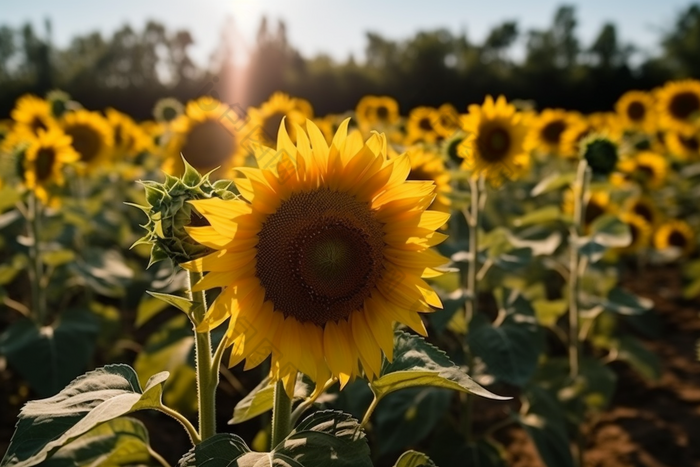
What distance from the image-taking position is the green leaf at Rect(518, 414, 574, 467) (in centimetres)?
269

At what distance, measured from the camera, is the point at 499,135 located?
133 inches

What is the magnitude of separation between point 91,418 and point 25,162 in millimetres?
2714

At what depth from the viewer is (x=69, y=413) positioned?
132 cm

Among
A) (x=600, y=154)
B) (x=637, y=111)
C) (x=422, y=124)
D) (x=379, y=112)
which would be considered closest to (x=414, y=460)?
(x=600, y=154)

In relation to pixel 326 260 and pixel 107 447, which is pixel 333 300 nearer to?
pixel 326 260

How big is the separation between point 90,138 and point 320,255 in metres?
3.87

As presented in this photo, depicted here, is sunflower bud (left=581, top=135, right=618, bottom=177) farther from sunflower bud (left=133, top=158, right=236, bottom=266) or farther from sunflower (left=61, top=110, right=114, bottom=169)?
sunflower (left=61, top=110, right=114, bottom=169)

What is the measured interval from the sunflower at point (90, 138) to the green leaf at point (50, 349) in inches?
76.9

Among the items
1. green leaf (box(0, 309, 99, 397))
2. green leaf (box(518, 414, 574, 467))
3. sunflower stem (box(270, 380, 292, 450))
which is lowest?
green leaf (box(518, 414, 574, 467))

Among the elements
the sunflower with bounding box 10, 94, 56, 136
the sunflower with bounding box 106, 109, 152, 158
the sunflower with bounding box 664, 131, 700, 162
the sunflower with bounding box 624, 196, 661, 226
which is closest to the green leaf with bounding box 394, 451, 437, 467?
the sunflower with bounding box 10, 94, 56, 136

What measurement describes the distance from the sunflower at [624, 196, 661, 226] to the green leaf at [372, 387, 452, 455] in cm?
392

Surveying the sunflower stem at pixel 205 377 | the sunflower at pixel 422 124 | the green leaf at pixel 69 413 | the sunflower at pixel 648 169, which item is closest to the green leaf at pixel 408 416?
the sunflower stem at pixel 205 377

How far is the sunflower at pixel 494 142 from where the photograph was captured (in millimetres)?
3180

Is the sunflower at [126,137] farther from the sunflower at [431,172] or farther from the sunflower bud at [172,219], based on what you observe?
the sunflower bud at [172,219]
